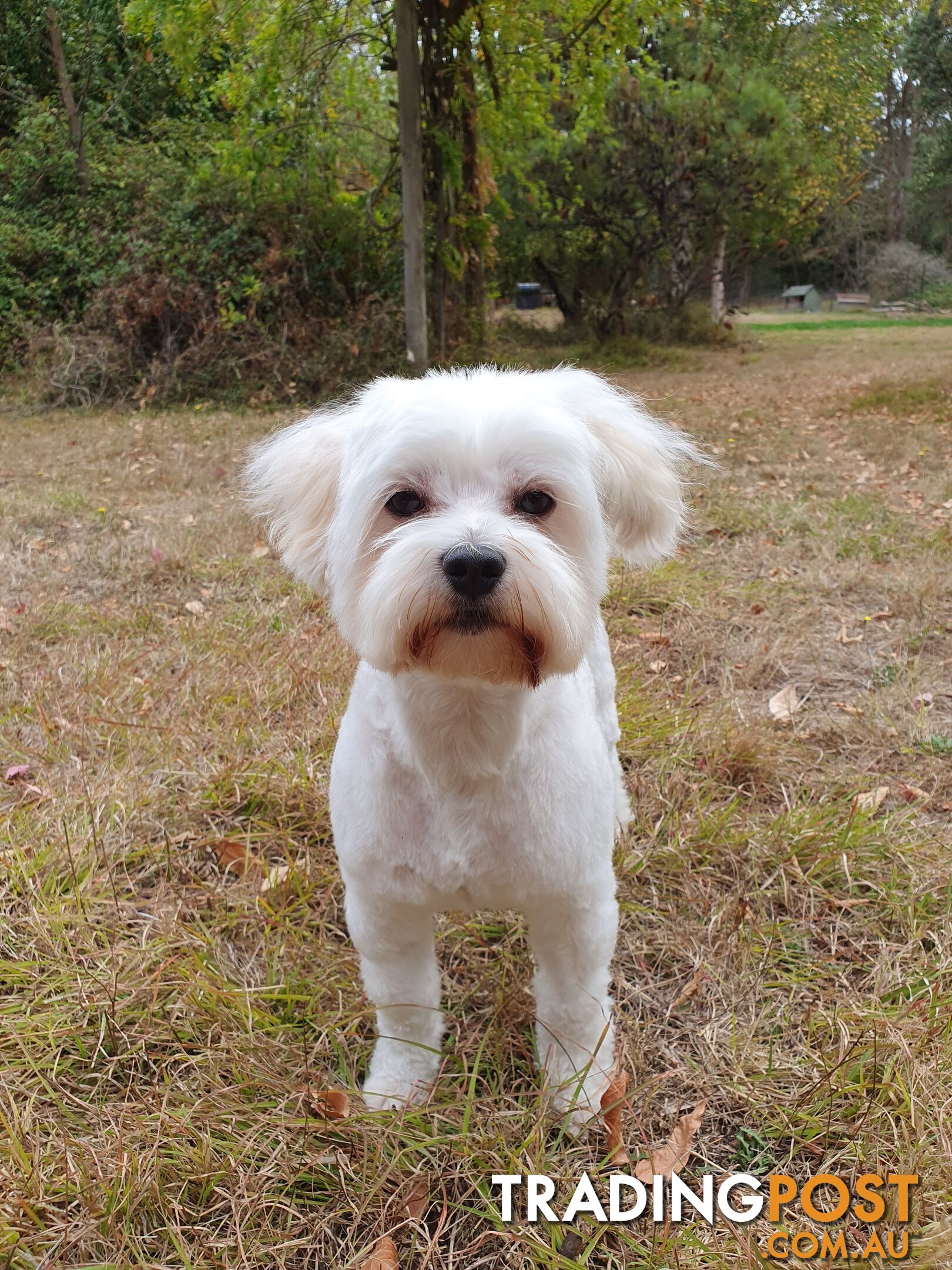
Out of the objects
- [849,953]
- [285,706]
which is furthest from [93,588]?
[849,953]

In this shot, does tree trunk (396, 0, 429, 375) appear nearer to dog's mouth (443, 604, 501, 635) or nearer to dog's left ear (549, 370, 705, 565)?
dog's left ear (549, 370, 705, 565)

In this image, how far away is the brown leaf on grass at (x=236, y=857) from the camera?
2.46 metres

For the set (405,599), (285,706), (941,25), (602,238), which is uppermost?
(941,25)

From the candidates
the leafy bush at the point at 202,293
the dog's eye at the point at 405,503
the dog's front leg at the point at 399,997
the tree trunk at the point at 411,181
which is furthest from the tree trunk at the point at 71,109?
the dog's front leg at the point at 399,997

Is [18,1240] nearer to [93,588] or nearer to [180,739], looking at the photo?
[180,739]

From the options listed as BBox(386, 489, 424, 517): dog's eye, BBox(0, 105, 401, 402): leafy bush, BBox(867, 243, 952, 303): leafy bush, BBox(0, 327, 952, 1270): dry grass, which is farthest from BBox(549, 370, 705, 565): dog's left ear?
BBox(867, 243, 952, 303): leafy bush

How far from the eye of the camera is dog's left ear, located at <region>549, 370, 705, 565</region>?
69.9 inches

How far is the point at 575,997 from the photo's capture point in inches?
73.1

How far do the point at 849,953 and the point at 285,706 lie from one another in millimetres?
1998

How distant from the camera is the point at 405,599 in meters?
1.42

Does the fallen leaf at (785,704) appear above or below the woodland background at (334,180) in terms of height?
below

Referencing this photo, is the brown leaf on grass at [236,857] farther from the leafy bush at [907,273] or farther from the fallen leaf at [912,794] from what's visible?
the leafy bush at [907,273]

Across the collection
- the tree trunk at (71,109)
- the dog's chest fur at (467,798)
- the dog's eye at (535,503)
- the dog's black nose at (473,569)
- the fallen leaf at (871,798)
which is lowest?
the fallen leaf at (871,798)

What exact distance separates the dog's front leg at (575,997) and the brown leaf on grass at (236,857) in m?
0.94
